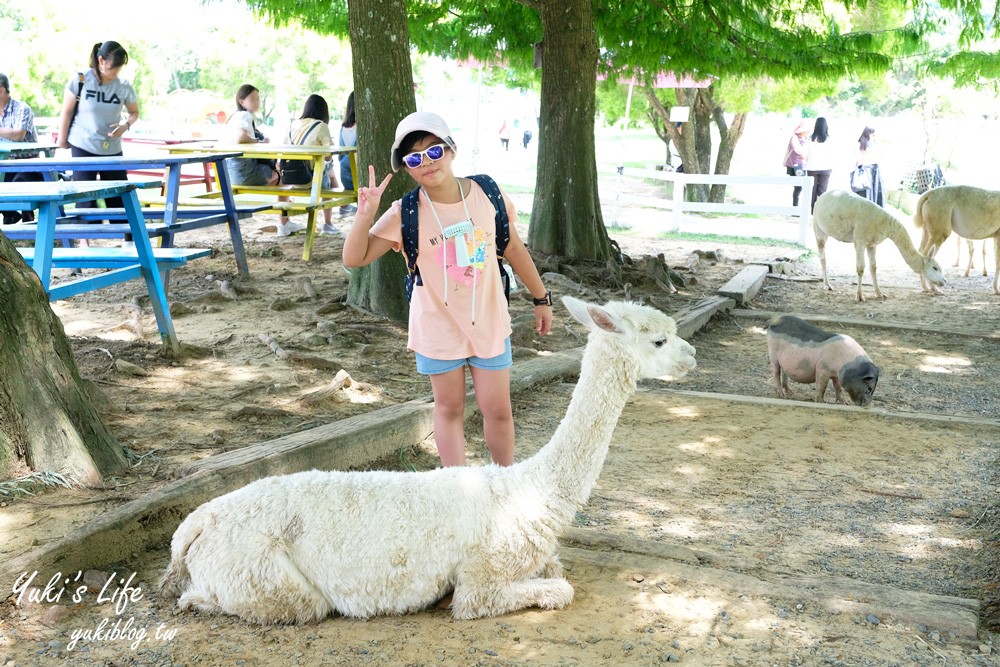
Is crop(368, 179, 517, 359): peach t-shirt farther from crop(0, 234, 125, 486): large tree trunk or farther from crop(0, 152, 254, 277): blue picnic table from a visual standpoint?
crop(0, 152, 254, 277): blue picnic table

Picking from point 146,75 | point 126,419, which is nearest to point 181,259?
point 126,419

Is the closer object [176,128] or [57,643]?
[57,643]

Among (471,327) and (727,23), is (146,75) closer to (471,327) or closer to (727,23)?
(727,23)

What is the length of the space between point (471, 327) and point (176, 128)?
3220 centimetres

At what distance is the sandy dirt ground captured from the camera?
10.0 ft

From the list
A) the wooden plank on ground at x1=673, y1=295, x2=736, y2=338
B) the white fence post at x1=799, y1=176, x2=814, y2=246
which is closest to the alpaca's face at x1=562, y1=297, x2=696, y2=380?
the wooden plank on ground at x1=673, y1=295, x2=736, y2=338

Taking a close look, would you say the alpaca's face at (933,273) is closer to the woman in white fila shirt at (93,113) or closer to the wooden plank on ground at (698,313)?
the wooden plank on ground at (698,313)

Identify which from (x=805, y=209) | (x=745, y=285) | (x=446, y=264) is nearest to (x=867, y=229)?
(x=745, y=285)

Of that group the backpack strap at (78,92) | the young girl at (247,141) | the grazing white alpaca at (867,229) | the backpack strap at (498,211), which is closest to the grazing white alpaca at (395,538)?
the backpack strap at (498,211)

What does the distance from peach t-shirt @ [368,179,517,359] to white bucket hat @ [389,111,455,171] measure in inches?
8.4

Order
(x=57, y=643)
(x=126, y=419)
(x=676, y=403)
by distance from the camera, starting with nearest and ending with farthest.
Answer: (x=57, y=643) < (x=126, y=419) < (x=676, y=403)

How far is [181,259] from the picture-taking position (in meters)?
6.75

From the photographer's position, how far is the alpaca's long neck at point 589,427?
3.49 meters

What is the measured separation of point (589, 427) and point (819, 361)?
12.3ft
